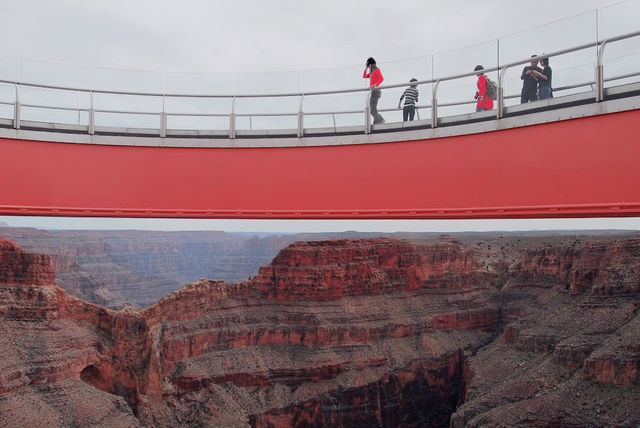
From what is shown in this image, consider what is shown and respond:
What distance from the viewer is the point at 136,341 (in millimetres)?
42750

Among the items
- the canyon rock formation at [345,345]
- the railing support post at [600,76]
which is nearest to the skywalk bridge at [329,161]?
the railing support post at [600,76]

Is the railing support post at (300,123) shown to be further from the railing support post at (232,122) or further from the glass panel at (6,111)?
the glass panel at (6,111)

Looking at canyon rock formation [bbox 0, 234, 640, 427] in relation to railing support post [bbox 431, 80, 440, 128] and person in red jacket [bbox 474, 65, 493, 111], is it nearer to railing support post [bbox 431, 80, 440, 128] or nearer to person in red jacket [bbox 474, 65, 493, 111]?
person in red jacket [bbox 474, 65, 493, 111]

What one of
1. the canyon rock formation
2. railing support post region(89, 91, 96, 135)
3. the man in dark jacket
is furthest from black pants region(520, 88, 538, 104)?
the canyon rock formation

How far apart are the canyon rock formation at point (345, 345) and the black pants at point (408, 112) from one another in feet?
83.1

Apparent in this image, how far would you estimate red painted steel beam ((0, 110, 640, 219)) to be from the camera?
1211cm

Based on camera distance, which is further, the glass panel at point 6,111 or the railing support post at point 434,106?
the glass panel at point 6,111

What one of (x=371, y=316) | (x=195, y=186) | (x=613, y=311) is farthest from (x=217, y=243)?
(x=195, y=186)

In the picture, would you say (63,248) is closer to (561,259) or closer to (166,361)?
(166,361)

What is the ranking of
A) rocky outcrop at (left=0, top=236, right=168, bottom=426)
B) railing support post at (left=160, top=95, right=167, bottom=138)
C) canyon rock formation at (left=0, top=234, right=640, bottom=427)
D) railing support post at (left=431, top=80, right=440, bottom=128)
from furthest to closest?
canyon rock formation at (left=0, top=234, right=640, bottom=427)
rocky outcrop at (left=0, top=236, right=168, bottom=426)
railing support post at (left=160, top=95, right=167, bottom=138)
railing support post at (left=431, top=80, right=440, bottom=128)

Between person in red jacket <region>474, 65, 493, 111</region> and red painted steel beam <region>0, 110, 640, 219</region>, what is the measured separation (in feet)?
4.51

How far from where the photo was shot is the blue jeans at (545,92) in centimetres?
1346

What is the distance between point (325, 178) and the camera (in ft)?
49.4

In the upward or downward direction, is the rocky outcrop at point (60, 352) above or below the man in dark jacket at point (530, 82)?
below
